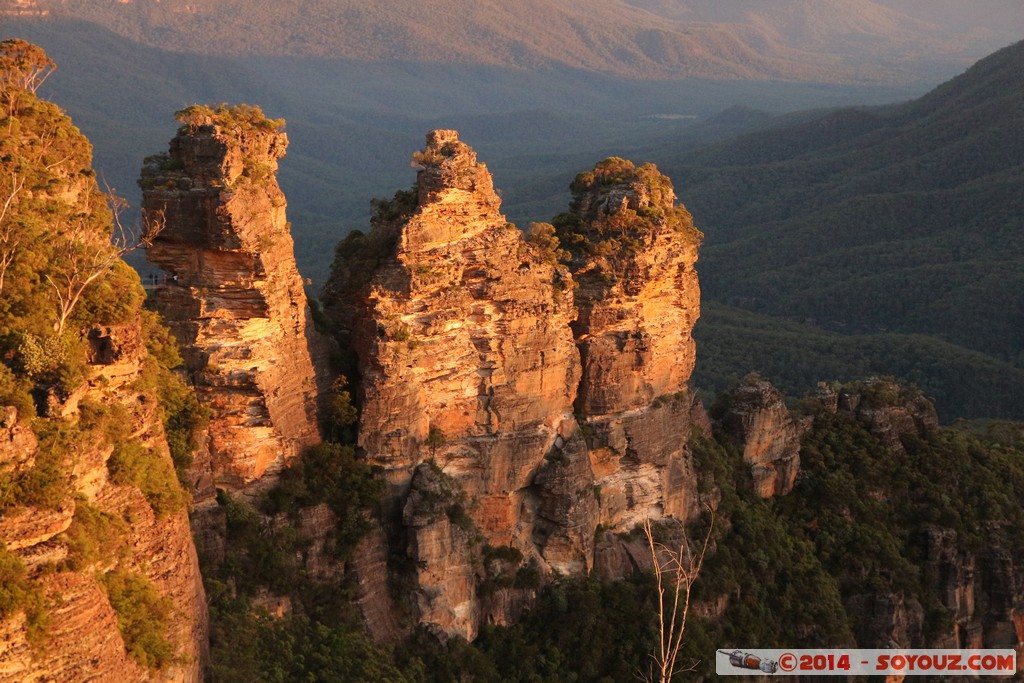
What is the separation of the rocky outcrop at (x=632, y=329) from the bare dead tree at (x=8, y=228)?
1637 cm

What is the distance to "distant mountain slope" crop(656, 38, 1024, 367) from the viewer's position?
341 ft

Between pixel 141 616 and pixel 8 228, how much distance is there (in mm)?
8206

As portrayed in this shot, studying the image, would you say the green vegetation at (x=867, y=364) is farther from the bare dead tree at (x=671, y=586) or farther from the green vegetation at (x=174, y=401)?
the green vegetation at (x=174, y=401)

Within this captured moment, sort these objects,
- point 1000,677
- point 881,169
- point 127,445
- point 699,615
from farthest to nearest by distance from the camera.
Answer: point 881,169
point 1000,677
point 699,615
point 127,445

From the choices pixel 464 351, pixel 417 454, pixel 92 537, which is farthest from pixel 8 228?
pixel 464 351

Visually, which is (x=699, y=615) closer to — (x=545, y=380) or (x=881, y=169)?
(x=545, y=380)

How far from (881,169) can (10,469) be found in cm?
14128

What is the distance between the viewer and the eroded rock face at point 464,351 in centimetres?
2797

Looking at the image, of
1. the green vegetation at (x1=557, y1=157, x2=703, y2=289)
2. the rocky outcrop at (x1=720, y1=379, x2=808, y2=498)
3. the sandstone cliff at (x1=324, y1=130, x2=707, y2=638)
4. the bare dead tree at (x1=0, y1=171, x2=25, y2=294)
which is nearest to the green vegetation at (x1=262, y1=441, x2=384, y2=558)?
the sandstone cliff at (x1=324, y1=130, x2=707, y2=638)

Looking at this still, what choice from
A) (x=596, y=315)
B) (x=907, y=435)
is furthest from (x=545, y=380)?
(x=907, y=435)

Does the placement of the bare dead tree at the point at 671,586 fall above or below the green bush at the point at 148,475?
below

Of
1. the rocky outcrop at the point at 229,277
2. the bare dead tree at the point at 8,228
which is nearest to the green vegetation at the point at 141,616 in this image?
the rocky outcrop at the point at 229,277

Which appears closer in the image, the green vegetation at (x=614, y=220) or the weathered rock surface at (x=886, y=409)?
the green vegetation at (x=614, y=220)

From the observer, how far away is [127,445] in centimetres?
2091
